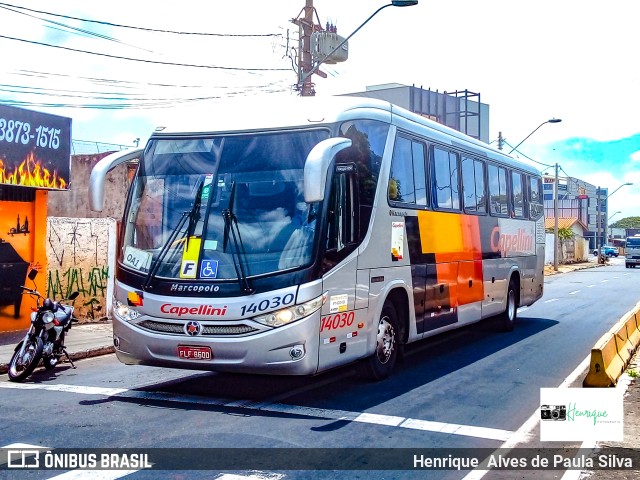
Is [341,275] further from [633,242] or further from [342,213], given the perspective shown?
[633,242]

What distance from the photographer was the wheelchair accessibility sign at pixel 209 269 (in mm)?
7762

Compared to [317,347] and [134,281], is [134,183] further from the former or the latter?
[317,347]

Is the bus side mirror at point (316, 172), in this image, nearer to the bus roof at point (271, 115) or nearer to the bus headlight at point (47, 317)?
the bus roof at point (271, 115)

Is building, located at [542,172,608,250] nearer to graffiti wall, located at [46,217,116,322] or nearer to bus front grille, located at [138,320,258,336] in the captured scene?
graffiti wall, located at [46,217,116,322]

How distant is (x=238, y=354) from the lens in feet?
24.9

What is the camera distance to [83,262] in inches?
633

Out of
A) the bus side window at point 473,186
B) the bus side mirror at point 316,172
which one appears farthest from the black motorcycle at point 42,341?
the bus side window at point 473,186

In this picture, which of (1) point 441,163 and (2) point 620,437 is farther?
(1) point 441,163

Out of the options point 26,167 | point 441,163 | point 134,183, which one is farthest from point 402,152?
point 26,167

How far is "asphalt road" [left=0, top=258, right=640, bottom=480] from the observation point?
649 centimetres

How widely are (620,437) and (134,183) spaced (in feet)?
19.7

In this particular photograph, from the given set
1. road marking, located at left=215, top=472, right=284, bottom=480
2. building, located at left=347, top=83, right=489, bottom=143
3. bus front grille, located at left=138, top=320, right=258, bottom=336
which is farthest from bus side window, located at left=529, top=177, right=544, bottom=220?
building, located at left=347, top=83, right=489, bottom=143

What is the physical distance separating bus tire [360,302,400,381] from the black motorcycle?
4442 millimetres

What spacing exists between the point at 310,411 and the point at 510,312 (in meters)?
8.78
